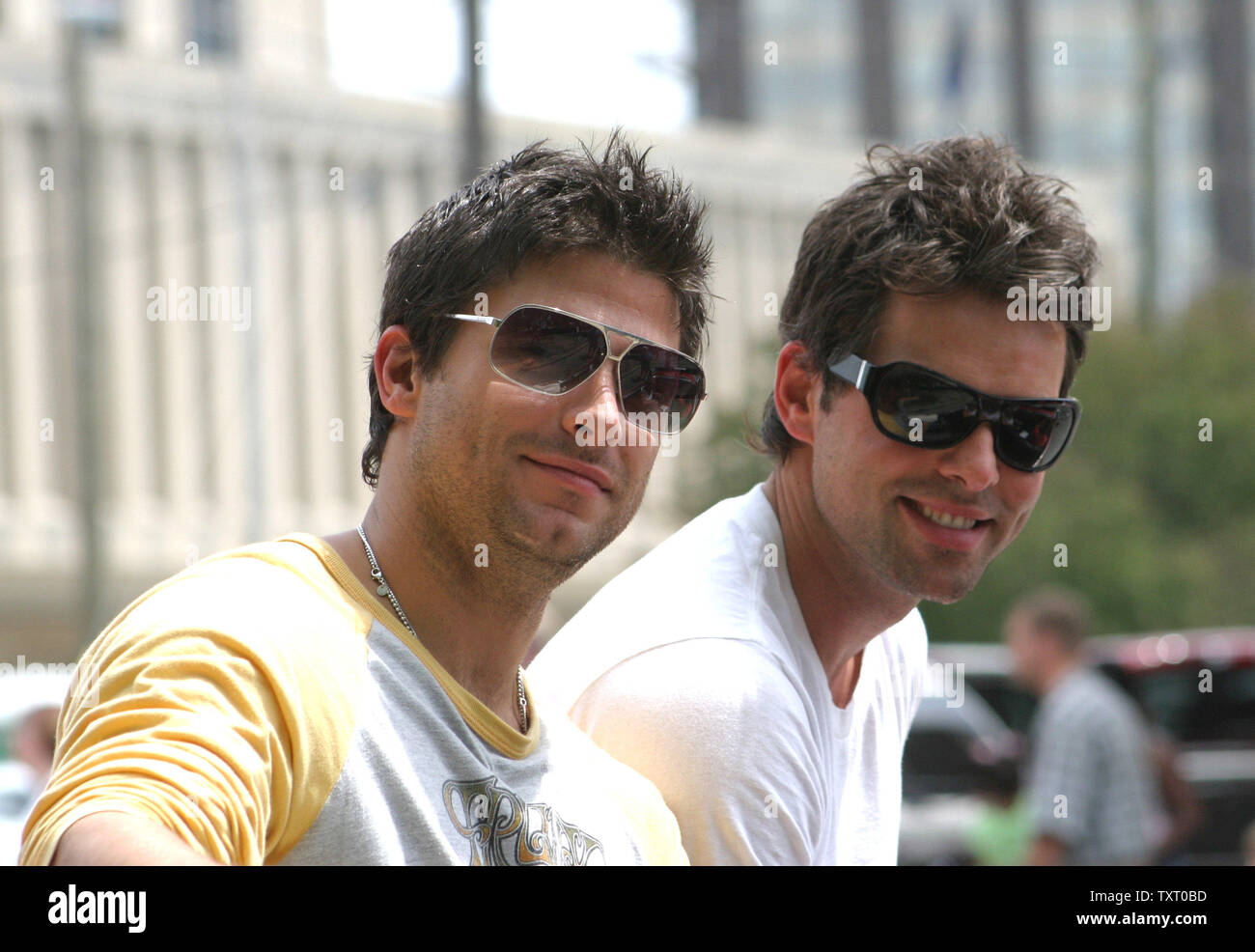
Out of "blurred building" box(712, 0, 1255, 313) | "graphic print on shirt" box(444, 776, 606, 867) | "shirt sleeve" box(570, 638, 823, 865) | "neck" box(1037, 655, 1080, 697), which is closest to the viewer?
"graphic print on shirt" box(444, 776, 606, 867)

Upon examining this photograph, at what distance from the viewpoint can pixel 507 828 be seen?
6.23 ft

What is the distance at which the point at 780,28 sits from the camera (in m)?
67.2

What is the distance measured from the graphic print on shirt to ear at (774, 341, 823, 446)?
994 mm

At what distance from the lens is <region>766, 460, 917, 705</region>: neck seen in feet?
8.69

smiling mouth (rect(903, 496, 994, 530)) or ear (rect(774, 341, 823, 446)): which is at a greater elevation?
ear (rect(774, 341, 823, 446))

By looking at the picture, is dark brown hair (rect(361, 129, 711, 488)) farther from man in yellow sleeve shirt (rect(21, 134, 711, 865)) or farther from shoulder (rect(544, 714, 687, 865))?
shoulder (rect(544, 714, 687, 865))

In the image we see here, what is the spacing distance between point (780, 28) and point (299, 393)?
43269 mm

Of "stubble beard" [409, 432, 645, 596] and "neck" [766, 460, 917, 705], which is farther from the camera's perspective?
"neck" [766, 460, 917, 705]

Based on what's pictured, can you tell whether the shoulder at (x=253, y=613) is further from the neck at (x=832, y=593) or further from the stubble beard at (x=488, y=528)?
the neck at (x=832, y=593)

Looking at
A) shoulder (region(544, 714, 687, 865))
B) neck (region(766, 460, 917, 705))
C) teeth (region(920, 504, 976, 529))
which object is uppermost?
teeth (region(920, 504, 976, 529))

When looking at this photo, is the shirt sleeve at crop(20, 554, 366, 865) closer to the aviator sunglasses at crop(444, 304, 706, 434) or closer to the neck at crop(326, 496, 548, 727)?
the neck at crop(326, 496, 548, 727)

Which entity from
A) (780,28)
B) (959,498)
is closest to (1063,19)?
(780,28)

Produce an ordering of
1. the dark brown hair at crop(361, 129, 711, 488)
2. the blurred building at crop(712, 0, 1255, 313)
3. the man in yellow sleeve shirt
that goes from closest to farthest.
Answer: the man in yellow sleeve shirt → the dark brown hair at crop(361, 129, 711, 488) → the blurred building at crop(712, 0, 1255, 313)

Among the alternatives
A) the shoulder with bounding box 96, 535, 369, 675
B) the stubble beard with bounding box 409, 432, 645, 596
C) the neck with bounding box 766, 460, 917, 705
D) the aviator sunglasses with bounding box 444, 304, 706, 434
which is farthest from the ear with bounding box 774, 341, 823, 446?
the shoulder with bounding box 96, 535, 369, 675
